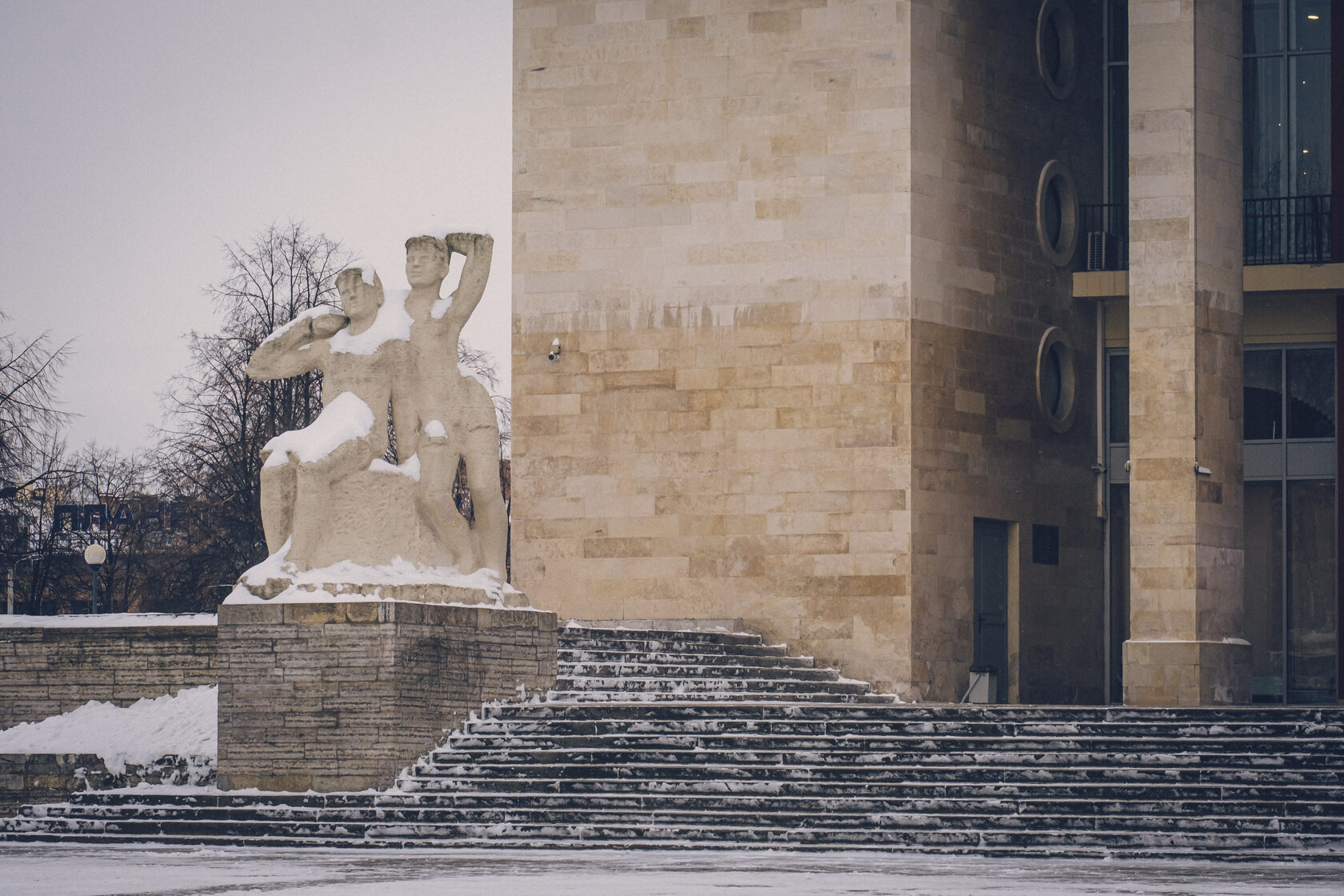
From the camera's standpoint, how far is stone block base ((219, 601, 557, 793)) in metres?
17.5

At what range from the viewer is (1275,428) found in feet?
96.4

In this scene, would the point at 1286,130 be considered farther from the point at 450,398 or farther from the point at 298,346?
the point at 298,346

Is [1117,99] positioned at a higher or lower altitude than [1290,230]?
higher

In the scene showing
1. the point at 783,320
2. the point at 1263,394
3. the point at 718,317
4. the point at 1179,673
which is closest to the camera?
the point at 1179,673

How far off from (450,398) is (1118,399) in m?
13.9

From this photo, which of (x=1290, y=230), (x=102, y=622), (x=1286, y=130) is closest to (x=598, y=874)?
(x=102, y=622)

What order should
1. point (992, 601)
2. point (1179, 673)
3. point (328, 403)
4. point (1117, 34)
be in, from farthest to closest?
point (1117, 34)
point (992, 601)
point (1179, 673)
point (328, 403)

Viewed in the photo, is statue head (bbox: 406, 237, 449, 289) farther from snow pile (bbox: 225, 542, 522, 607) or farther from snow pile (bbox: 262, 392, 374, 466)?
snow pile (bbox: 225, 542, 522, 607)

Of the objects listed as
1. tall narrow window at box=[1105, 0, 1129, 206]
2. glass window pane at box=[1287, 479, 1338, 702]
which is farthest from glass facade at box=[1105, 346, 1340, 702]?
tall narrow window at box=[1105, 0, 1129, 206]

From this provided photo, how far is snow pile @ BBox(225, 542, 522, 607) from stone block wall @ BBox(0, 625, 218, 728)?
2279 millimetres

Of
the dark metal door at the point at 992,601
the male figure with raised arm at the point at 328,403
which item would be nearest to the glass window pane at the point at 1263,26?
the dark metal door at the point at 992,601

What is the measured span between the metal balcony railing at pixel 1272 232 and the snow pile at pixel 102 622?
1478 cm

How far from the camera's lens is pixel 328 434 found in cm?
1866

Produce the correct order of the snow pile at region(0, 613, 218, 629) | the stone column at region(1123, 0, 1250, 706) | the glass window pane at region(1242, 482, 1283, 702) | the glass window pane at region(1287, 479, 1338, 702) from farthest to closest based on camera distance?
the glass window pane at region(1242, 482, 1283, 702)
the glass window pane at region(1287, 479, 1338, 702)
the stone column at region(1123, 0, 1250, 706)
the snow pile at region(0, 613, 218, 629)
